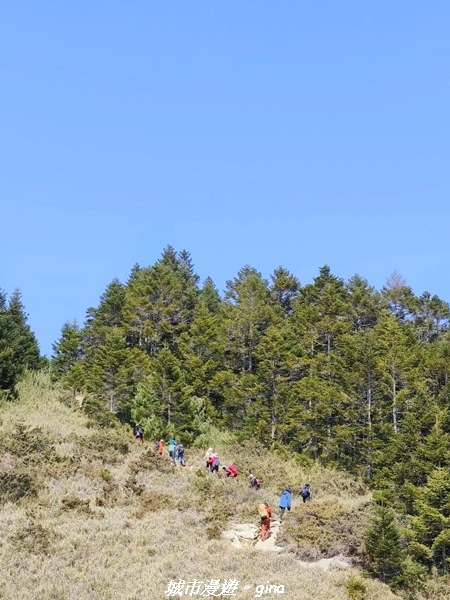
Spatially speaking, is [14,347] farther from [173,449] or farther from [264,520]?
[264,520]

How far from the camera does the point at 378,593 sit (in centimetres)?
1541

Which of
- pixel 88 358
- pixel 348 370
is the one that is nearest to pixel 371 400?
pixel 348 370

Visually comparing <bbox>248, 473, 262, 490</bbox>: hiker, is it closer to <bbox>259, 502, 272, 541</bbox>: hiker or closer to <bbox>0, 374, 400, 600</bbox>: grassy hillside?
<bbox>0, 374, 400, 600</bbox>: grassy hillside

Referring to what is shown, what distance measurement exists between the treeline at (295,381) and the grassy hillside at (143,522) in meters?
2.42

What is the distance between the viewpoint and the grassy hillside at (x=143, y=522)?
48.4 feet

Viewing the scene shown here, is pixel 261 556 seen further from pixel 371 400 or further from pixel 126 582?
pixel 371 400

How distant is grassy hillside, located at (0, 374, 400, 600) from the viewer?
1476 cm

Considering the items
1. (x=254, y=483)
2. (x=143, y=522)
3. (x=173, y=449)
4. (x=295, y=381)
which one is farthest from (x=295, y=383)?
(x=143, y=522)

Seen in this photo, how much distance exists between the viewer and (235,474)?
26.3 m

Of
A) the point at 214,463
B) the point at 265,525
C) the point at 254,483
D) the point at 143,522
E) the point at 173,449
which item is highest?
the point at 173,449

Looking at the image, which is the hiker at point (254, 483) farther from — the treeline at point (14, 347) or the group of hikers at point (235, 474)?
the treeline at point (14, 347)

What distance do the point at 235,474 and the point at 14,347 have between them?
20.6 metres

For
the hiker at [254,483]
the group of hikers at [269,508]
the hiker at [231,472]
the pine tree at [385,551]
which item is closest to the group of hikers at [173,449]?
the hiker at [231,472]

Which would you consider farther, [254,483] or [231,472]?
[231,472]
